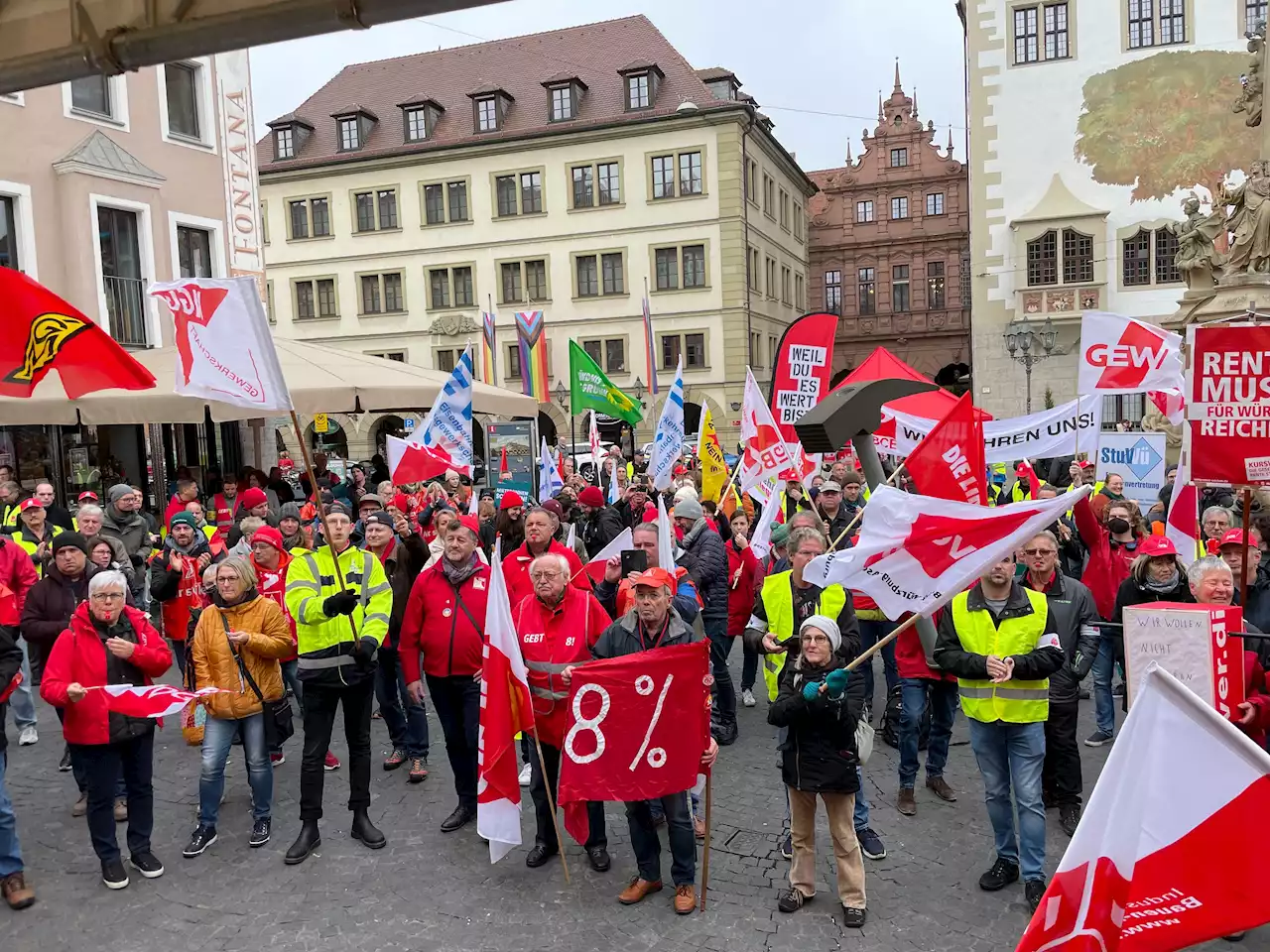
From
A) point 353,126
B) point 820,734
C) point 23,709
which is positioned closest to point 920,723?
point 820,734

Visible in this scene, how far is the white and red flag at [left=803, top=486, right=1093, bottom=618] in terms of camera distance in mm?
4250

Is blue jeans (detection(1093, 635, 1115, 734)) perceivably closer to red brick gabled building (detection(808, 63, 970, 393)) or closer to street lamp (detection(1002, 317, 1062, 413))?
street lamp (detection(1002, 317, 1062, 413))

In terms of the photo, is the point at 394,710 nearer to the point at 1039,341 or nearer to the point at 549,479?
the point at 549,479

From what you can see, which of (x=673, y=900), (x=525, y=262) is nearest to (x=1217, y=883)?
(x=673, y=900)

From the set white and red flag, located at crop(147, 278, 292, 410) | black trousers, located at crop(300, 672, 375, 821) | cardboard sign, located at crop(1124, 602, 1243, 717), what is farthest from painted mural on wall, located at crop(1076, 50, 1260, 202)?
black trousers, located at crop(300, 672, 375, 821)

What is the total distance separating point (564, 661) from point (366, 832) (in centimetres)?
161

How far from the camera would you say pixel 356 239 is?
42.4 metres

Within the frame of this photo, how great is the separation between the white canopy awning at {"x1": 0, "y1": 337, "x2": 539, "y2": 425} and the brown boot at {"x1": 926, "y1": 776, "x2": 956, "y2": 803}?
716 centimetres

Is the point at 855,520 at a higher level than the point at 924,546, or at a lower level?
lower

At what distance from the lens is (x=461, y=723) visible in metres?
5.93

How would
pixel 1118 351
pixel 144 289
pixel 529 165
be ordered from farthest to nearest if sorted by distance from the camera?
pixel 529 165 → pixel 144 289 → pixel 1118 351

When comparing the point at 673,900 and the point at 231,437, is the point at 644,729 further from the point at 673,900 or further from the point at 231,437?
the point at 231,437

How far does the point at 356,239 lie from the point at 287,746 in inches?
1502

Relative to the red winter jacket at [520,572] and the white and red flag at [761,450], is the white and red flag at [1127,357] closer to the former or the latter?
the white and red flag at [761,450]
